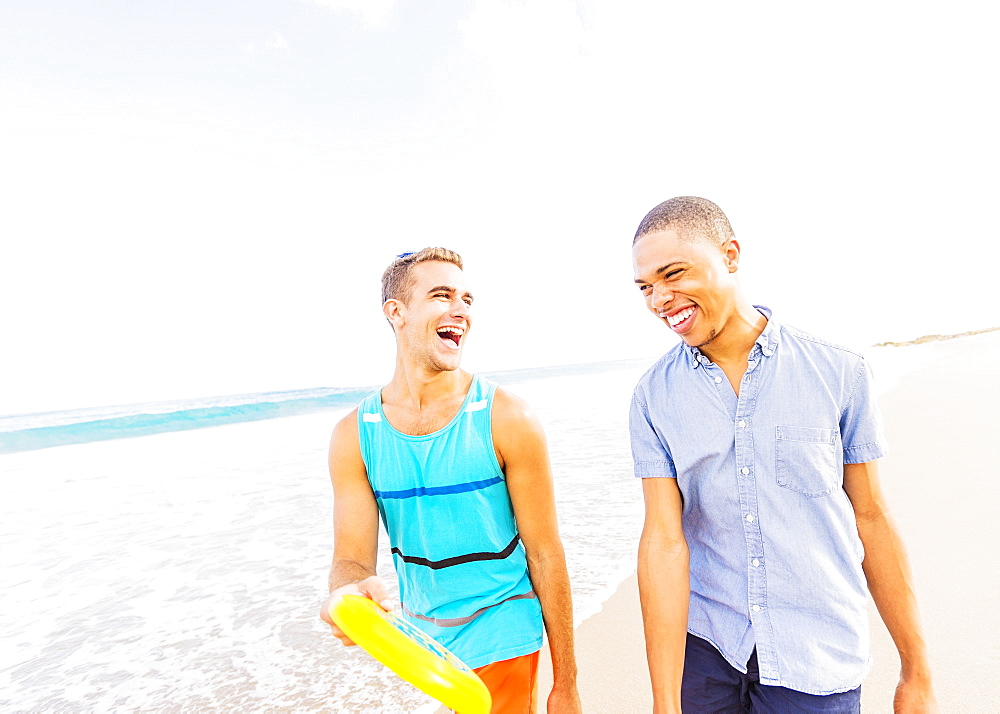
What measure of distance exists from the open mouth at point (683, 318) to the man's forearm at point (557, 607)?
1019 millimetres

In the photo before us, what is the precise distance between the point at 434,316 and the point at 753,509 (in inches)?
53.8

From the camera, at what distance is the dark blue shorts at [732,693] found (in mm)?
1696

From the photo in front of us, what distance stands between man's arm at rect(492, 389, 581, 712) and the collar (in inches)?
25.6

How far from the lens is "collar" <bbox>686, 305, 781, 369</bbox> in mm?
1839

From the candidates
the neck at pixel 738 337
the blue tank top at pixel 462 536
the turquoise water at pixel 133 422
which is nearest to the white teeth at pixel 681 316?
the neck at pixel 738 337

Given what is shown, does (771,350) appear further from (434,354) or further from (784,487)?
(434,354)

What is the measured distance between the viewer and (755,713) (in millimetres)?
1810

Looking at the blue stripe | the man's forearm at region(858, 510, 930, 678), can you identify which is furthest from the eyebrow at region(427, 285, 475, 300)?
the man's forearm at region(858, 510, 930, 678)

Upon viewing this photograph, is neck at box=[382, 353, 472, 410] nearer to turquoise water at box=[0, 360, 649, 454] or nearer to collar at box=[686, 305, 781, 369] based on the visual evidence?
collar at box=[686, 305, 781, 369]

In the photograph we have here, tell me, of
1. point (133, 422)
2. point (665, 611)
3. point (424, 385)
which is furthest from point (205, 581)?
point (133, 422)

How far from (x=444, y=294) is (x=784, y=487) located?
1.44m

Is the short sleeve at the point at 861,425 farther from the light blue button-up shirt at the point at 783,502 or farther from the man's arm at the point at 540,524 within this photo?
the man's arm at the point at 540,524

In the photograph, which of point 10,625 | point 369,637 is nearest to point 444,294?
point 369,637

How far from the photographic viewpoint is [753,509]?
1761mm
